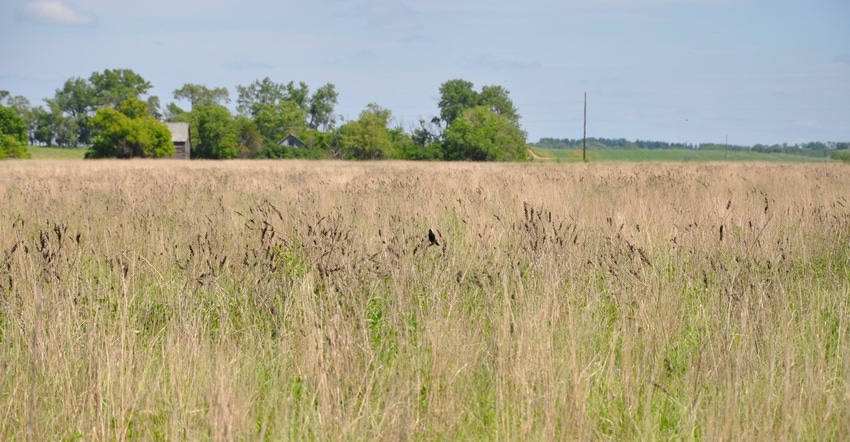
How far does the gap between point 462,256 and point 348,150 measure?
64260mm

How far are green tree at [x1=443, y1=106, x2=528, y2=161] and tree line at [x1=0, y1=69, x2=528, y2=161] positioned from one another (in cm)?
9

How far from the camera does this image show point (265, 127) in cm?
9006

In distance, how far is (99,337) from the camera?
12.1 ft

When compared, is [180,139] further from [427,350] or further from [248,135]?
[427,350]

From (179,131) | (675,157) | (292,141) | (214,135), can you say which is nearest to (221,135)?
(214,135)

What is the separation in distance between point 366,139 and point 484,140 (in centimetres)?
1104

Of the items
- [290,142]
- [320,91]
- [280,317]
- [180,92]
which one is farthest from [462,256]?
[180,92]

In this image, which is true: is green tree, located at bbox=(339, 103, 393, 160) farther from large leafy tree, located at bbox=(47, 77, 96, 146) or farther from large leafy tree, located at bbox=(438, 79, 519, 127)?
large leafy tree, located at bbox=(47, 77, 96, 146)

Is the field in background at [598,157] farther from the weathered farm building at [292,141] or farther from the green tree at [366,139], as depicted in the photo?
the weathered farm building at [292,141]

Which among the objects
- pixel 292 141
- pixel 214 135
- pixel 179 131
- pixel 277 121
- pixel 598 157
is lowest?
pixel 598 157

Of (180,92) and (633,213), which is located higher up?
(180,92)

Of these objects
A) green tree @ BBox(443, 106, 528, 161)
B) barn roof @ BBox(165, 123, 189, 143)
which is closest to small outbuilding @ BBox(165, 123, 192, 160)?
barn roof @ BBox(165, 123, 189, 143)

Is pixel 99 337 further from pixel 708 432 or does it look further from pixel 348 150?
pixel 348 150

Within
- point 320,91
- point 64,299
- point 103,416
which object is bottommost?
point 103,416
